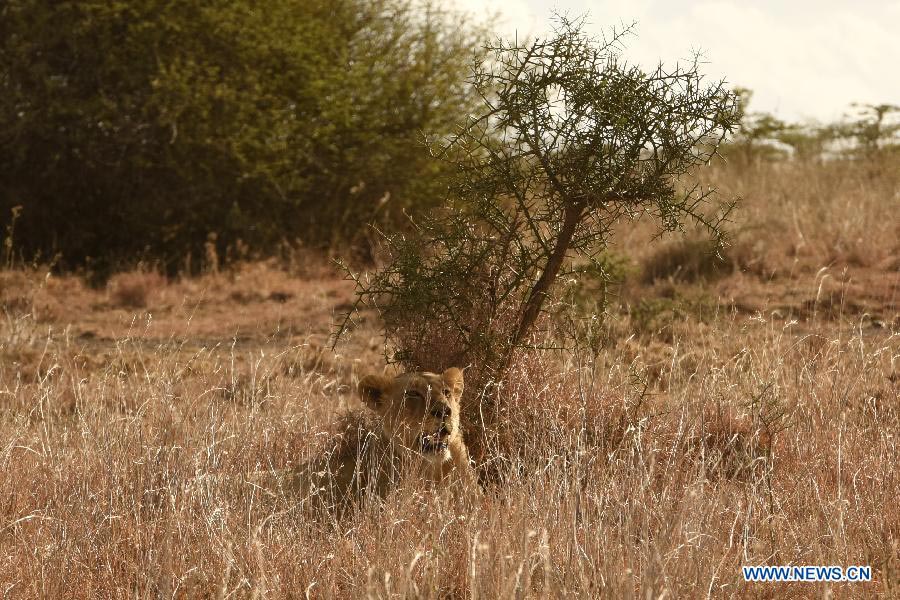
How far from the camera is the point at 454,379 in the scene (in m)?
5.41

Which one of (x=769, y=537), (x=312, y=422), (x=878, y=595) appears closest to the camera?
(x=878, y=595)

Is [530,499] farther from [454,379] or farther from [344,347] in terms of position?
[344,347]

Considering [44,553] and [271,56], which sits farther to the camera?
[271,56]

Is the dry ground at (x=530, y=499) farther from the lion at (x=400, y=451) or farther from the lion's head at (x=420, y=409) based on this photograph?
the lion's head at (x=420, y=409)

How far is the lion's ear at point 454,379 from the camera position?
5.39 metres

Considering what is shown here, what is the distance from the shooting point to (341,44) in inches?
650

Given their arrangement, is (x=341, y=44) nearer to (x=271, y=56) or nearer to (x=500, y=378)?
(x=271, y=56)

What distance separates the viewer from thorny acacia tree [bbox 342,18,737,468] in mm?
5855

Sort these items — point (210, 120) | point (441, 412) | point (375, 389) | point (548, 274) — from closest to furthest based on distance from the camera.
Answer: point (441, 412), point (375, 389), point (548, 274), point (210, 120)

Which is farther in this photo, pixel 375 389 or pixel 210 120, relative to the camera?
pixel 210 120

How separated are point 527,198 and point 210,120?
10.1m

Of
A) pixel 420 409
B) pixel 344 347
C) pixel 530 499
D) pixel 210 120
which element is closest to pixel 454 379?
pixel 420 409

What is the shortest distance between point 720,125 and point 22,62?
12.4m

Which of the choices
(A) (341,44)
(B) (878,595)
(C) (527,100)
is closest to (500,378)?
(C) (527,100)
